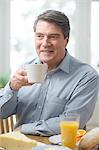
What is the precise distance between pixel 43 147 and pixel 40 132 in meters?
0.43

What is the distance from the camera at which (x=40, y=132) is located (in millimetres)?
1458

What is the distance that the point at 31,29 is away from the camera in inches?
124

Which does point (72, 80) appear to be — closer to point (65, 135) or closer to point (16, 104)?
point (16, 104)

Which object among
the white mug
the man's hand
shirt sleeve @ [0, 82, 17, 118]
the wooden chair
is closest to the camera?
the white mug

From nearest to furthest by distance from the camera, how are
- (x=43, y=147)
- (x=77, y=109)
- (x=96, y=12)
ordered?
(x=43, y=147)
(x=77, y=109)
(x=96, y=12)

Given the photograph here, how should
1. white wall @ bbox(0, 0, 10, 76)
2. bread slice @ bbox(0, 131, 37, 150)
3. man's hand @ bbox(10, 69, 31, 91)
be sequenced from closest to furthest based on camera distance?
bread slice @ bbox(0, 131, 37, 150)
man's hand @ bbox(10, 69, 31, 91)
white wall @ bbox(0, 0, 10, 76)

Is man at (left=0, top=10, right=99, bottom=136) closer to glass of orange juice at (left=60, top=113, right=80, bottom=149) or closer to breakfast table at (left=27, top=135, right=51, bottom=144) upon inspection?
breakfast table at (left=27, top=135, right=51, bottom=144)

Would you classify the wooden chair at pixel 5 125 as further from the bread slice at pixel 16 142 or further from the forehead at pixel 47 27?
the bread slice at pixel 16 142

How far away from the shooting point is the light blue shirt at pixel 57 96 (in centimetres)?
165

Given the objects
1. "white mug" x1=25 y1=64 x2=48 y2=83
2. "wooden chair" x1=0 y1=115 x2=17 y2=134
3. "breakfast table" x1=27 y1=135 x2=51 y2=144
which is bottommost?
"wooden chair" x1=0 y1=115 x2=17 y2=134

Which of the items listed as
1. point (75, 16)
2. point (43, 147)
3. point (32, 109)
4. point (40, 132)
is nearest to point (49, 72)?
point (32, 109)

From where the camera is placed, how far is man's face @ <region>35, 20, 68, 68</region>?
67.4 inches

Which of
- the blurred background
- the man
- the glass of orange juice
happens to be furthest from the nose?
the blurred background

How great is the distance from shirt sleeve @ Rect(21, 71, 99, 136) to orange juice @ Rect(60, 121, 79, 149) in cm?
28
